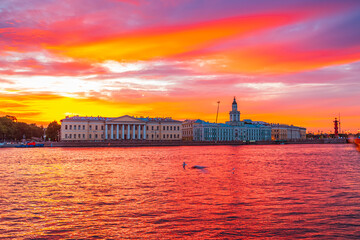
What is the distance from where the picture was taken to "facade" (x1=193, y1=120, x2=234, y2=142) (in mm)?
152375

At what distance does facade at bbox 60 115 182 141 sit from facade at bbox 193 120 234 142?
61.8ft

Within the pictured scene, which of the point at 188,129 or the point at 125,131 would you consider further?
the point at 188,129

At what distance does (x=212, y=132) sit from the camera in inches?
6093

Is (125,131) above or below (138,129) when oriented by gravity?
below

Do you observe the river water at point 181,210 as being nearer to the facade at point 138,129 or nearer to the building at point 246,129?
the facade at point 138,129

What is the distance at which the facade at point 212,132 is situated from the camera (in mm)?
152375

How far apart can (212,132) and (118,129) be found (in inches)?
1704

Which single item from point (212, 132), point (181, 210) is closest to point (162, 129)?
point (212, 132)

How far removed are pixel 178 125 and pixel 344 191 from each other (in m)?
118

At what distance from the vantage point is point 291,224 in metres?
11.8

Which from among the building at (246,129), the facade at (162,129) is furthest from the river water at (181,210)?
the building at (246,129)

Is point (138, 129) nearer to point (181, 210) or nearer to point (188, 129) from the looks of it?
point (188, 129)

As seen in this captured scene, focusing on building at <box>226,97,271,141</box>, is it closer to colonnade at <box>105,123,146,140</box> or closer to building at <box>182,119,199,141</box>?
building at <box>182,119,199,141</box>

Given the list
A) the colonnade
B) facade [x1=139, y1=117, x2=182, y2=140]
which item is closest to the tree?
the colonnade
